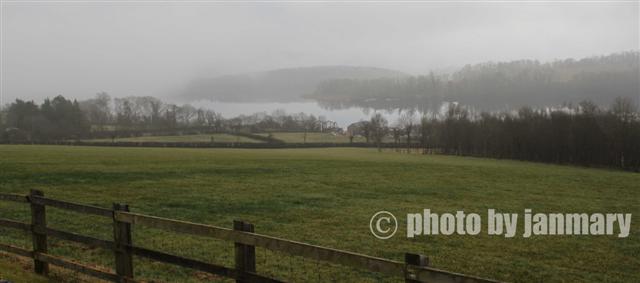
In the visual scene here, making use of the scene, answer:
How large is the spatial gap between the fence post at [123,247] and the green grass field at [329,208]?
3038 millimetres

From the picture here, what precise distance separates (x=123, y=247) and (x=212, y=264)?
74.1 inches

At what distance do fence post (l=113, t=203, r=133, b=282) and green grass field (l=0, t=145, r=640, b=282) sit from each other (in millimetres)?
3038

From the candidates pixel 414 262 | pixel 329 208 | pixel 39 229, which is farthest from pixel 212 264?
pixel 329 208

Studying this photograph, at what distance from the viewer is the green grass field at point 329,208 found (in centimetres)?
1273

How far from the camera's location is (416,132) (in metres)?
153

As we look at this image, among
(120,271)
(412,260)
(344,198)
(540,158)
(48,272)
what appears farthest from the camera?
(540,158)

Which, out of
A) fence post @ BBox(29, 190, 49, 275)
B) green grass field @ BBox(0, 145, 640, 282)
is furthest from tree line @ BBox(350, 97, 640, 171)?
fence post @ BBox(29, 190, 49, 275)

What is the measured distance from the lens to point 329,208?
2197 cm

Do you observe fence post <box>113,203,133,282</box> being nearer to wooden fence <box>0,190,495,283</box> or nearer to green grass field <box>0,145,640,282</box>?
wooden fence <box>0,190,495,283</box>

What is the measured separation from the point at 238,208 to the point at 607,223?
16115 mm

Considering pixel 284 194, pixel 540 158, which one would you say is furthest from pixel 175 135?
pixel 284 194

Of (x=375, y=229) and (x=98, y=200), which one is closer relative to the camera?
(x=375, y=229)

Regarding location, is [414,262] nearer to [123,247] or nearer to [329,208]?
[123,247]

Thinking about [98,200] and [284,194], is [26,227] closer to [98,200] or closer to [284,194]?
[98,200]
